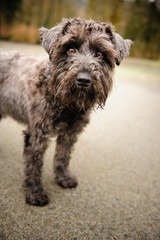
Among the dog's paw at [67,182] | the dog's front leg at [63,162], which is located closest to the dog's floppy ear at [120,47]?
the dog's front leg at [63,162]

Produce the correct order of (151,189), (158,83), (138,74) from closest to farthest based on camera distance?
(151,189) < (158,83) < (138,74)

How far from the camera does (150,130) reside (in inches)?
202

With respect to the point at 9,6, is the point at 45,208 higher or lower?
lower

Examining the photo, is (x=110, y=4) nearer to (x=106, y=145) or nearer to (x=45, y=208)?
(x=106, y=145)

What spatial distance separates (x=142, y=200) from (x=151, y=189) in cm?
35

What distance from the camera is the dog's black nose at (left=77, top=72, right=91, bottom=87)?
6.35ft

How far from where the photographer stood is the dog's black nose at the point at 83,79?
6.35 ft

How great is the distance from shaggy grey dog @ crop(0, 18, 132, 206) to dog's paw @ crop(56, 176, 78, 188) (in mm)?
15

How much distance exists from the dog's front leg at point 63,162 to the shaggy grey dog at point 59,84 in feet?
0.05

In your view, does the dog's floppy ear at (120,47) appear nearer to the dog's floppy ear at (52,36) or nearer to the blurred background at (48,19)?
the dog's floppy ear at (52,36)

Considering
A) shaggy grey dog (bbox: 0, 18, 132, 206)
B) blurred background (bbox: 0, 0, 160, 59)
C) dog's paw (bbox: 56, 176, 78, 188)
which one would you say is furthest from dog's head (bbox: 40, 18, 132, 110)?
blurred background (bbox: 0, 0, 160, 59)

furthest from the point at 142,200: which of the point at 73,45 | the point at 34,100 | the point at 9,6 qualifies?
the point at 9,6

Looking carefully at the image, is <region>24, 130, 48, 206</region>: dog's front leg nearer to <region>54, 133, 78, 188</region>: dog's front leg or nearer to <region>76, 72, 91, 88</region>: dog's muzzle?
<region>54, 133, 78, 188</region>: dog's front leg

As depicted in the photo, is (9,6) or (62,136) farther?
(9,6)
